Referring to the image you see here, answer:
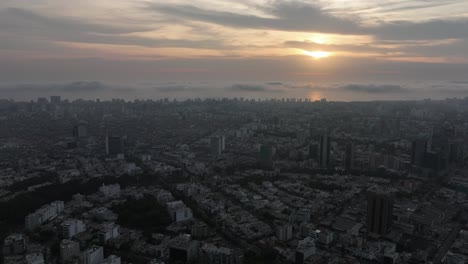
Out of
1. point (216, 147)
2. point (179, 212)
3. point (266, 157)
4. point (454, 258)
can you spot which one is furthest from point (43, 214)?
point (454, 258)

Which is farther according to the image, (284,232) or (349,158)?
(349,158)

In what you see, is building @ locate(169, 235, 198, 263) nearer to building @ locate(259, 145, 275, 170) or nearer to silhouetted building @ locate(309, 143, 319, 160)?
building @ locate(259, 145, 275, 170)

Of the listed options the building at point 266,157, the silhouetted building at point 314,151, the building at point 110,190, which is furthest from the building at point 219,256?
the silhouetted building at point 314,151

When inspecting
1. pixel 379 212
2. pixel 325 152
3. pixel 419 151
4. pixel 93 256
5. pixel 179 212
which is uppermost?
pixel 419 151

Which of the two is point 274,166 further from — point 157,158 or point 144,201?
point 144,201

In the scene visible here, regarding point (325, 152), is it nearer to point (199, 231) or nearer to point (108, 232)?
point (199, 231)
